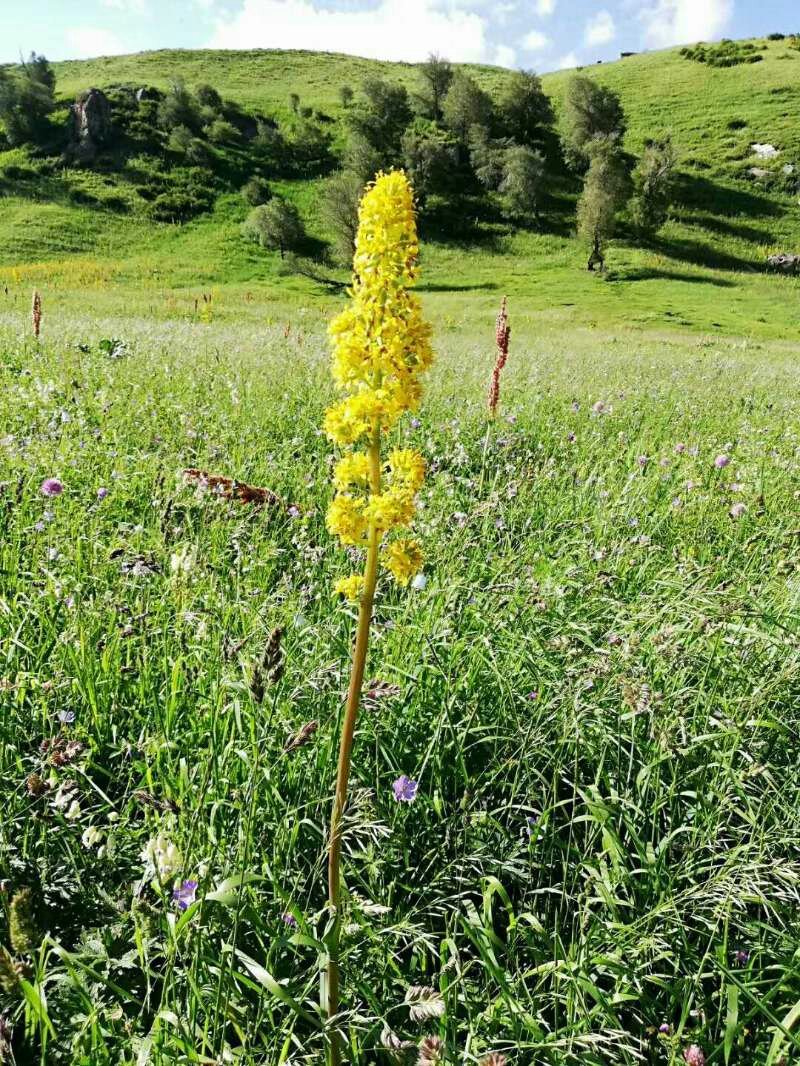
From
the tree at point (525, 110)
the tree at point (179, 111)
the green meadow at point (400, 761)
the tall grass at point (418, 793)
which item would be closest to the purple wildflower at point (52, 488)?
the green meadow at point (400, 761)

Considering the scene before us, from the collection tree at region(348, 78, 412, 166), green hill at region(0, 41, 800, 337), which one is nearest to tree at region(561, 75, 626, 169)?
green hill at region(0, 41, 800, 337)

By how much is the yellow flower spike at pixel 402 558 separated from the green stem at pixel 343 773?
0.28 ft

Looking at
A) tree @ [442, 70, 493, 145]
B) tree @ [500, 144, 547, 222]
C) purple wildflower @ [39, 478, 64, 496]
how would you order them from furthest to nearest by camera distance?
tree @ [442, 70, 493, 145]
tree @ [500, 144, 547, 222]
purple wildflower @ [39, 478, 64, 496]

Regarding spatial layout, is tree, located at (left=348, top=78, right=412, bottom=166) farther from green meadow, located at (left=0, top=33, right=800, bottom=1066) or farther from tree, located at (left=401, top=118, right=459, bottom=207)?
green meadow, located at (left=0, top=33, right=800, bottom=1066)

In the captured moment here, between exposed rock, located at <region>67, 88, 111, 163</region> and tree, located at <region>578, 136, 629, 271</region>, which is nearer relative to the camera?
tree, located at <region>578, 136, 629, 271</region>

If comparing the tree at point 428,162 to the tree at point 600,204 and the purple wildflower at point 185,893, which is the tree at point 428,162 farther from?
the purple wildflower at point 185,893

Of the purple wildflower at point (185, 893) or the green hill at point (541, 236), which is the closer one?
the purple wildflower at point (185, 893)

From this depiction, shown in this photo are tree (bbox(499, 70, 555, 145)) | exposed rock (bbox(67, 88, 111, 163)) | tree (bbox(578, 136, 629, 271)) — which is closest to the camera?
tree (bbox(578, 136, 629, 271))

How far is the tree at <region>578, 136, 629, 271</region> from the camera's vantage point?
5956 cm

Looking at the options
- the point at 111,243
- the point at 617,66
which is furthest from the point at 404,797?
the point at 617,66

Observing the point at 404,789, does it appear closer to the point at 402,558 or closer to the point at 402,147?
the point at 402,558

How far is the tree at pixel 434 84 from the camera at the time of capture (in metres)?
96.2

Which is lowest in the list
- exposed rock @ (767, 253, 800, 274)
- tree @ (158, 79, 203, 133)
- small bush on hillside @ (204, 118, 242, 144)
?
exposed rock @ (767, 253, 800, 274)

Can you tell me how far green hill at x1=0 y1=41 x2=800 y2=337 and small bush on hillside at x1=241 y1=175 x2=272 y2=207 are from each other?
1.26m
